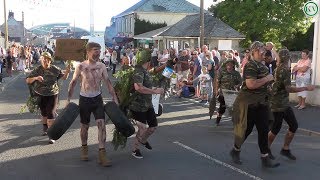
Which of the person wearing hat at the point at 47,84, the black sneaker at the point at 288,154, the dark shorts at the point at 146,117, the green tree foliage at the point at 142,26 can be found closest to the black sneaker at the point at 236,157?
the black sneaker at the point at 288,154

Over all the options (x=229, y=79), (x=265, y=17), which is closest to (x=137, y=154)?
(x=229, y=79)

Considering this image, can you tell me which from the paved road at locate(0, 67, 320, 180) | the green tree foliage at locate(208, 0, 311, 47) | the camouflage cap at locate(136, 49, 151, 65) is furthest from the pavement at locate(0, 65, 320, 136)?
the green tree foliage at locate(208, 0, 311, 47)

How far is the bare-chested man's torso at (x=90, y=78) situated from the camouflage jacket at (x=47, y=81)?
198cm

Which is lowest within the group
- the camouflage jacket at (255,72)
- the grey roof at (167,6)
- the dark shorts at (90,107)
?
the dark shorts at (90,107)

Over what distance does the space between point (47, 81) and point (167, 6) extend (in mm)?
55883

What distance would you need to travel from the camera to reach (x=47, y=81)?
8.79m

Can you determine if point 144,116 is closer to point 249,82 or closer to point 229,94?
point 249,82

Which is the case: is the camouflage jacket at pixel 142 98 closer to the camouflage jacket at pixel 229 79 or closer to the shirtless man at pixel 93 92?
the shirtless man at pixel 93 92

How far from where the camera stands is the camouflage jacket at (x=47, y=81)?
8.75m

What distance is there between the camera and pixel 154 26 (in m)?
59.6

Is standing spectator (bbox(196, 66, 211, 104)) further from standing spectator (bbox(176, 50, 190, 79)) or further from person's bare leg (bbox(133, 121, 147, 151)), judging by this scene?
person's bare leg (bbox(133, 121, 147, 151))

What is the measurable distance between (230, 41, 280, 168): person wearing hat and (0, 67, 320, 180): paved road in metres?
0.47

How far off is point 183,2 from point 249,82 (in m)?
59.5

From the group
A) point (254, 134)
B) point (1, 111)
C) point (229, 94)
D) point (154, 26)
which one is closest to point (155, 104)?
point (229, 94)
